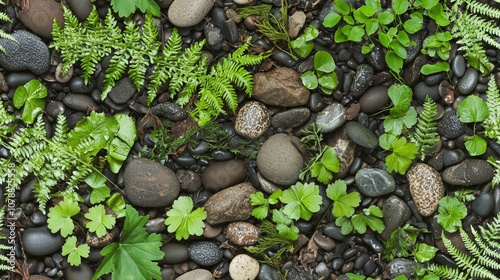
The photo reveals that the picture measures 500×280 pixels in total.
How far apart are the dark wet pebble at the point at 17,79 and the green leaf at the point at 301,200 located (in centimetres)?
212

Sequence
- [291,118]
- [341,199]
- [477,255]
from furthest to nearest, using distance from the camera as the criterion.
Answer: [291,118] → [341,199] → [477,255]

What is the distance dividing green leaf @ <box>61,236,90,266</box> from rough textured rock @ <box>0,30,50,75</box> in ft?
4.28

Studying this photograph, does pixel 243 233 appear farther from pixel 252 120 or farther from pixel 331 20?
pixel 331 20

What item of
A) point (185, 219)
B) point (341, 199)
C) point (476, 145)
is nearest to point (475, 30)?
point (476, 145)

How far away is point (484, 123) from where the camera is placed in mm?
5016

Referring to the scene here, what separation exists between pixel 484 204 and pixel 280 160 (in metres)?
1.54

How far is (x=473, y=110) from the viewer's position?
496 centimetres

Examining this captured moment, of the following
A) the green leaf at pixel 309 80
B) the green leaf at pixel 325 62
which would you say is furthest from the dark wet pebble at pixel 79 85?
the green leaf at pixel 325 62

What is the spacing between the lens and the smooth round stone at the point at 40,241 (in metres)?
5.04

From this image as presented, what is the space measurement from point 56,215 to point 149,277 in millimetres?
824

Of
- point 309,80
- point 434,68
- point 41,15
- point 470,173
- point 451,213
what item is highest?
point 41,15

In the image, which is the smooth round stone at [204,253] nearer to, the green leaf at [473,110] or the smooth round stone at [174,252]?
the smooth round stone at [174,252]

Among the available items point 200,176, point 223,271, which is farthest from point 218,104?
point 223,271

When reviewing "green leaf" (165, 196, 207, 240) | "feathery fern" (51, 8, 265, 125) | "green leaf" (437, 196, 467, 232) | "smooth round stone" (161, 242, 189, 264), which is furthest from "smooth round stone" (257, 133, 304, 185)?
"green leaf" (437, 196, 467, 232)
